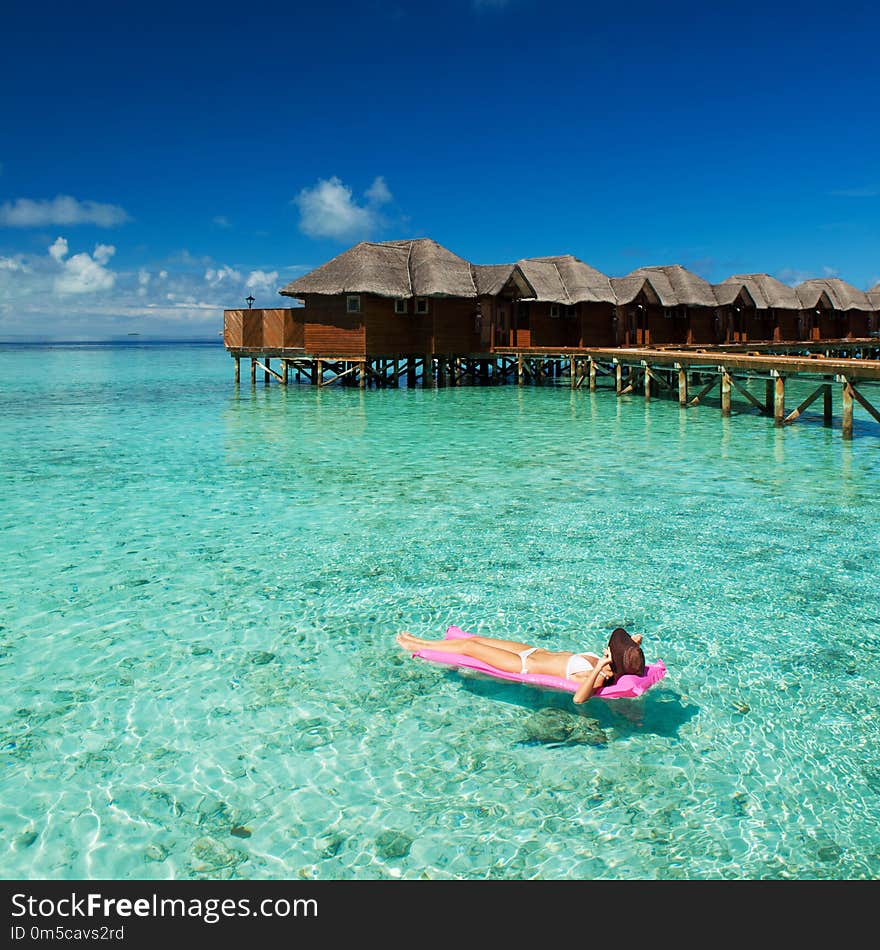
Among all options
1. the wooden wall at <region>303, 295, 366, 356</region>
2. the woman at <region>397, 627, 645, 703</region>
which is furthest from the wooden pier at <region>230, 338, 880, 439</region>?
the woman at <region>397, 627, 645, 703</region>

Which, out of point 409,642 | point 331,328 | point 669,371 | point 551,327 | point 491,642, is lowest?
point 409,642

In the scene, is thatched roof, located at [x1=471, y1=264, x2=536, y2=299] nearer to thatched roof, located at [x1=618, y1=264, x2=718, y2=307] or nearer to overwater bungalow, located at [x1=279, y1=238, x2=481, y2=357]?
overwater bungalow, located at [x1=279, y1=238, x2=481, y2=357]

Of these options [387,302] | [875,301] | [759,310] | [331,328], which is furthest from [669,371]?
[875,301]

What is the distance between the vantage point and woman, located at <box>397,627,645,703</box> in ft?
17.7

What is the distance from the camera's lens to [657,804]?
4.46m

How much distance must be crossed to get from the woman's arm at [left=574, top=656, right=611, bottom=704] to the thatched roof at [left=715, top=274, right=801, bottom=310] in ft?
166

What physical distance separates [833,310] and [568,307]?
2840 cm

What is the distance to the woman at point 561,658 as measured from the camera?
213 inches

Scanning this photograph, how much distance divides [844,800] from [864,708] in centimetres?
127

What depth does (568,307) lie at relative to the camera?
136 feet

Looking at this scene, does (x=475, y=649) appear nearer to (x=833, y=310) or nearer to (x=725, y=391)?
(x=725, y=391)

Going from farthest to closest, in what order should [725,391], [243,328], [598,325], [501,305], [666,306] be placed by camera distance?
[666,306], [598,325], [501,305], [243,328], [725,391]
